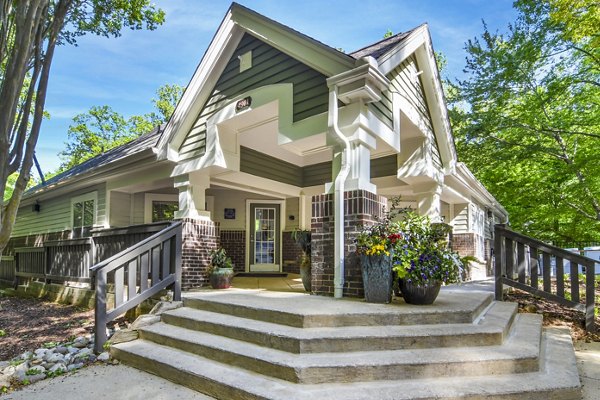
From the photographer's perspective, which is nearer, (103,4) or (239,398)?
(239,398)

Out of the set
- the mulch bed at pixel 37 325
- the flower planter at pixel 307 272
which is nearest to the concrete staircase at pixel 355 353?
the flower planter at pixel 307 272

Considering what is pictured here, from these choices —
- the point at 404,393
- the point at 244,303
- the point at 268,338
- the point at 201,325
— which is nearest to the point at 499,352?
the point at 404,393

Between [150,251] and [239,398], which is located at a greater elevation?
[150,251]

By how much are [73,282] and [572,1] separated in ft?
35.9

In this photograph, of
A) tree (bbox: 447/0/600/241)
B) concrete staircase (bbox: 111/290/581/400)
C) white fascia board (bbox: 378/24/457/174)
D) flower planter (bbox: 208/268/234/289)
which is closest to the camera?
concrete staircase (bbox: 111/290/581/400)

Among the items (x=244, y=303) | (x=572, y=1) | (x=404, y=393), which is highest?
(x=572, y=1)

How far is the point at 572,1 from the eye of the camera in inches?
238

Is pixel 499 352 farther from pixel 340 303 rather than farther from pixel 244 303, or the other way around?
pixel 244 303

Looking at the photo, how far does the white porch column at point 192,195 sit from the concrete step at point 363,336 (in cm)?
320

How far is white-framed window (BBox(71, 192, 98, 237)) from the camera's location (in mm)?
9328

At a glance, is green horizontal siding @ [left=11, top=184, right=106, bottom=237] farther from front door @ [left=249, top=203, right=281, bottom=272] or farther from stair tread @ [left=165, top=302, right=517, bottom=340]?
stair tread @ [left=165, top=302, right=517, bottom=340]

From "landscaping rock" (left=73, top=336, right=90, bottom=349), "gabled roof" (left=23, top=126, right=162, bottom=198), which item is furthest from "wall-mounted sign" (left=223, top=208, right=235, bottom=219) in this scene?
"landscaping rock" (left=73, top=336, right=90, bottom=349)

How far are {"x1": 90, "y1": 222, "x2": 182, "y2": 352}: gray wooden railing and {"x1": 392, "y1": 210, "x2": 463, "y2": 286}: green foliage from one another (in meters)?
2.97

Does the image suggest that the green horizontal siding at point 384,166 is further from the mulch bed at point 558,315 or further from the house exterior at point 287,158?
the mulch bed at point 558,315
